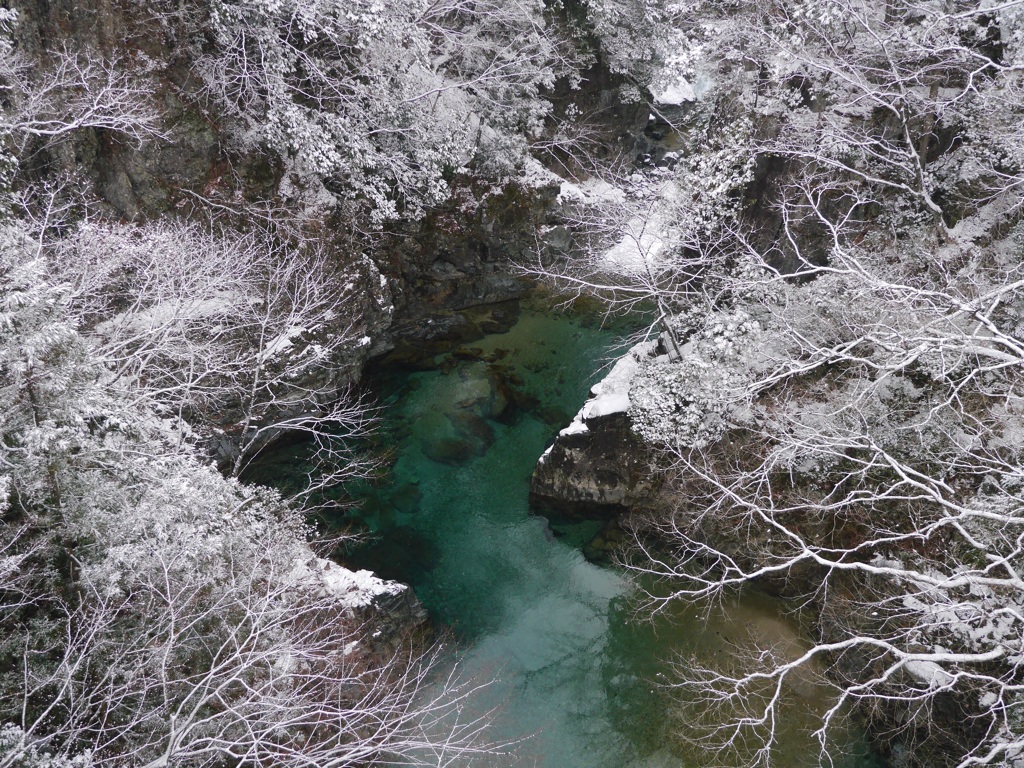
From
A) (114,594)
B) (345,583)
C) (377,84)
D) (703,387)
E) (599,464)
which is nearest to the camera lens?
(114,594)

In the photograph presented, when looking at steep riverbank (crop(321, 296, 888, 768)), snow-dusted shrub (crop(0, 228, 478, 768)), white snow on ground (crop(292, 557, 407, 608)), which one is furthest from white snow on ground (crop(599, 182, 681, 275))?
snow-dusted shrub (crop(0, 228, 478, 768))

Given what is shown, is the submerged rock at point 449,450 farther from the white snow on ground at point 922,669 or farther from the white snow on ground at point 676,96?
the white snow on ground at point 676,96

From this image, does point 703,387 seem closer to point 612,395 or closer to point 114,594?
point 612,395

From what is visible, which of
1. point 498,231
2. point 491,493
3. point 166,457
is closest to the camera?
point 166,457

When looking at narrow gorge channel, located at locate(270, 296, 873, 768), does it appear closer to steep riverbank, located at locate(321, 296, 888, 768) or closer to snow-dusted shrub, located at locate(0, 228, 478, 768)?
steep riverbank, located at locate(321, 296, 888, 768)

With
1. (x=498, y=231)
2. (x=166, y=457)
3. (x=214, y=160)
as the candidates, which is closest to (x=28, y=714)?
(x=166, y=457)

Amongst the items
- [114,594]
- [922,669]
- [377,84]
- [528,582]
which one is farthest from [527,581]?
[377,84]

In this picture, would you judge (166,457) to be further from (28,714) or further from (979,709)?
(979,709)
